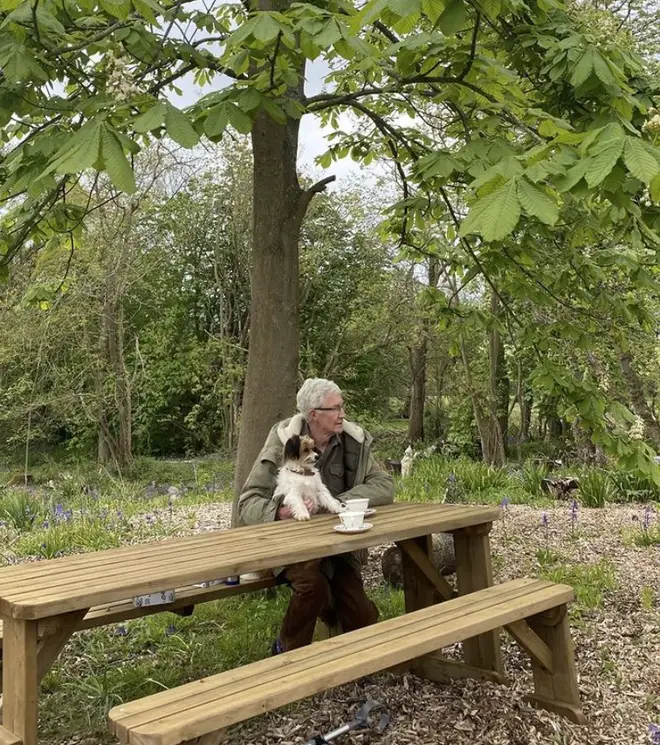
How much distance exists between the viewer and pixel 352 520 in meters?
3.12

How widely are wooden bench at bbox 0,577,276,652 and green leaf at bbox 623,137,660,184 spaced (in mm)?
2493

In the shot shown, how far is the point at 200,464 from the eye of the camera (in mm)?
12969

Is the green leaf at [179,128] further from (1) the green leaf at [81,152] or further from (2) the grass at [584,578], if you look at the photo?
(2) the grass at [584,578]

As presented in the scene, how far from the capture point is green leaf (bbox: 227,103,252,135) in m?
2.86

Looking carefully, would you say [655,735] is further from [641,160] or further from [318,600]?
[641,160]

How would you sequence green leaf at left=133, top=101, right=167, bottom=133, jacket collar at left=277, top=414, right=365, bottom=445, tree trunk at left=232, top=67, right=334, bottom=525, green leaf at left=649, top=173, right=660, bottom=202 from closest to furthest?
green leaf at left=649, top=173, right=660, bottom=202, green leaf at left=133, top=101, right=167, bottom=133, jacket collar at left=277, top=414, right=365, bottom=445, tree trunk at left=232, top=67, right=334, bottom=525

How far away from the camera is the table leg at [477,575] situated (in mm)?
3527

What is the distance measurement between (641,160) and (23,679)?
2.39 m

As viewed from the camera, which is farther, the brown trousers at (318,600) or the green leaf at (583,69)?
the brown trousers at (318,600)

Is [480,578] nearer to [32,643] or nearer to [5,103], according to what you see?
[32,643]

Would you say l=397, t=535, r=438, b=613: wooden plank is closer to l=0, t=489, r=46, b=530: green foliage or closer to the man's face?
the man's face

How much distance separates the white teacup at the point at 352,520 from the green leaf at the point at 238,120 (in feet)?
5.23

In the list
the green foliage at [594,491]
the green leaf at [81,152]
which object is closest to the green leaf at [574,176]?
the green leaf at [81,152]

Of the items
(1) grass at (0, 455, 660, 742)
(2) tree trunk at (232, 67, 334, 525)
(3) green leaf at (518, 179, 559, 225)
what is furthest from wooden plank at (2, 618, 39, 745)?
(2) tree trunk at (232, 67, 334, 525)
